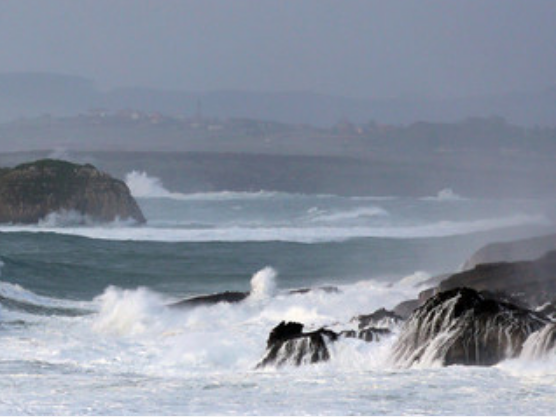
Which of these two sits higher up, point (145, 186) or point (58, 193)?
point (145, 186)

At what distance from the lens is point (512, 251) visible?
3644cm

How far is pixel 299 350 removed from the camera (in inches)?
819

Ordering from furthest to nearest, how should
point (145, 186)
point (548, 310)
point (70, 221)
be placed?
point (145, 186), point (70, 221), point (548, 310)

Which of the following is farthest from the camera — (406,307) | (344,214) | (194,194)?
(194,194)

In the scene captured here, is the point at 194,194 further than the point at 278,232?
Yes

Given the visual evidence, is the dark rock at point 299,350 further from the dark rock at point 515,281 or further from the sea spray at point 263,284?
the sea spray at point 263,284


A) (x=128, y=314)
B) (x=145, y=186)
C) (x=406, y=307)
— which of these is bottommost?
(x=128, y=314)

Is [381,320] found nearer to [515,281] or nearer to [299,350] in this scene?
[299,350]

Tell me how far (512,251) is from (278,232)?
36389mm

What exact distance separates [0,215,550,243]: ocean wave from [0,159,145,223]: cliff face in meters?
1.26

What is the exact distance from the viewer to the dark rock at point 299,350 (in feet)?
67.6

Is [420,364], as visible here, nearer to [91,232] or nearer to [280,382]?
[280,382]

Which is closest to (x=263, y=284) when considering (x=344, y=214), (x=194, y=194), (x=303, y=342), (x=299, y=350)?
(x=303, y=342)

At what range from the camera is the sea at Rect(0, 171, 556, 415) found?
1714 cm
